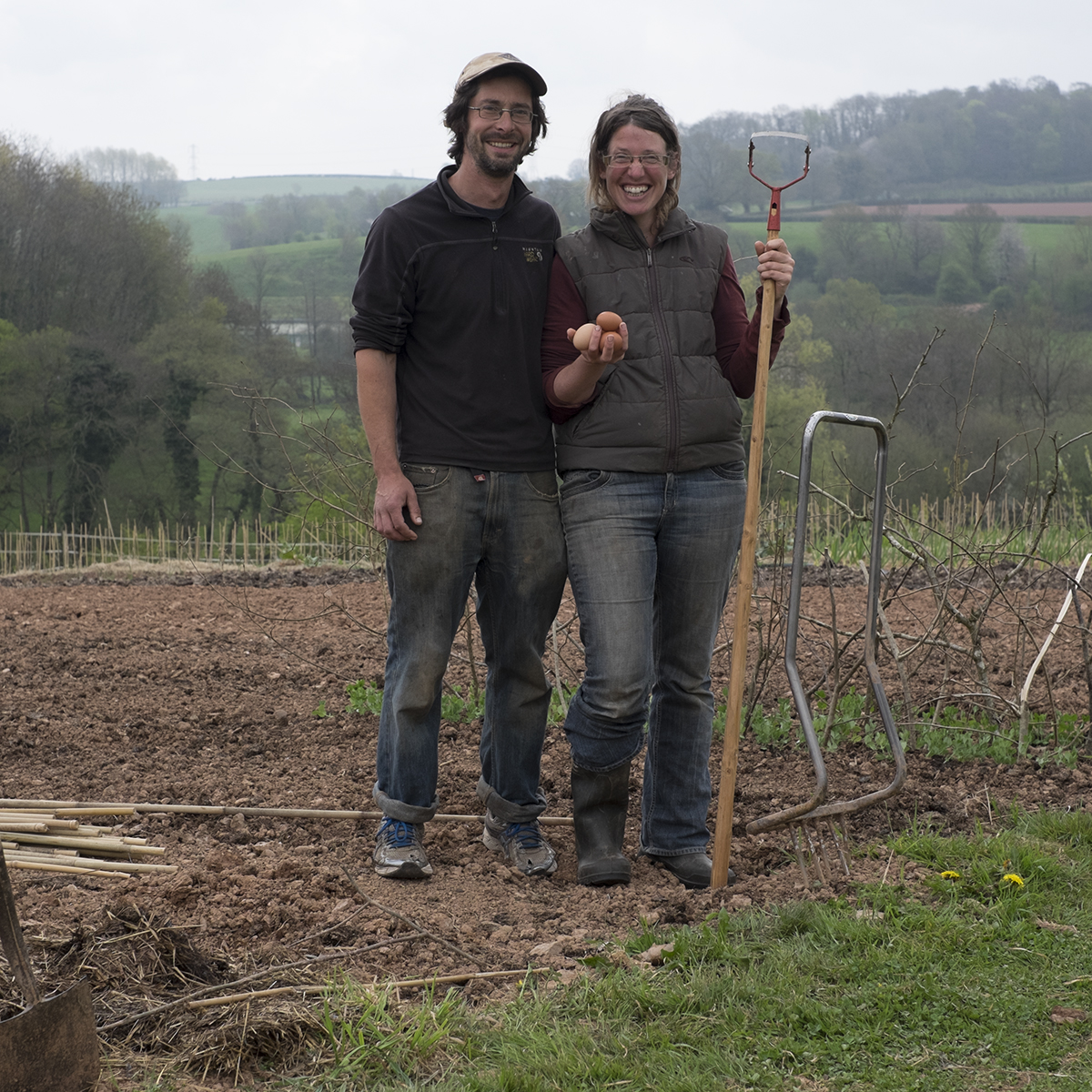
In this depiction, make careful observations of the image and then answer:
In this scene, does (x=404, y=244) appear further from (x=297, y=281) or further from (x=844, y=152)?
(x=844, y=152)

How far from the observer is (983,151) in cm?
6344

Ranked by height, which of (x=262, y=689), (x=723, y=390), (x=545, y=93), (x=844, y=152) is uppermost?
(x=844, y=152)

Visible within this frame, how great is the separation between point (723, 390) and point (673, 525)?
0.40 metres

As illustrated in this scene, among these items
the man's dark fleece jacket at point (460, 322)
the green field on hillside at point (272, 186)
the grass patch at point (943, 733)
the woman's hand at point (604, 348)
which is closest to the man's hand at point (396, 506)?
the man's dark fleece jacket at point (460, 322)

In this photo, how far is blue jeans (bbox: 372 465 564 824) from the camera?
304 centimetres

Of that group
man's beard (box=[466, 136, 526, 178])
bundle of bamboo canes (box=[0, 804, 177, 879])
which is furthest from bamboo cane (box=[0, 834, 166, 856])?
man's beard (box=[466, 136, 526, 178])

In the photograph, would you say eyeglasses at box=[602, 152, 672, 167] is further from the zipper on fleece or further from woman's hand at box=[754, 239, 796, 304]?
woman's hand at box=[754, 239, 796, 304]

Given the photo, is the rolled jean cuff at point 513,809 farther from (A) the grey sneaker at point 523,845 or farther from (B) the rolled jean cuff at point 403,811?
(B) the rolled jean cuff at point 403,811

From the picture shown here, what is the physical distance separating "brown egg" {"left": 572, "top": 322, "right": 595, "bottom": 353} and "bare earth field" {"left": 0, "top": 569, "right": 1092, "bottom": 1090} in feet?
4.75

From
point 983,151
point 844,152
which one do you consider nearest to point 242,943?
point 844,152

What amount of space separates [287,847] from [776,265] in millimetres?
2286

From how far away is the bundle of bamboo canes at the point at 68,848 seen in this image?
3129 millimetres

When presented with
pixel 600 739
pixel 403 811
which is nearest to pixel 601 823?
pixel 600 739

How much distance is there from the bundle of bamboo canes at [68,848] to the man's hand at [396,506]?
1.18m
